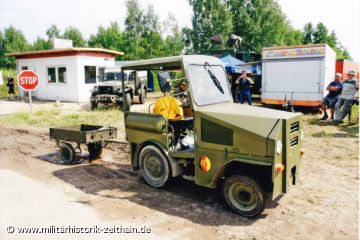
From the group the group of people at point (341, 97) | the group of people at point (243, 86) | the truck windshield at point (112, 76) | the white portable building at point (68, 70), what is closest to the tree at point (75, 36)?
the white portable building at point (68, 70)

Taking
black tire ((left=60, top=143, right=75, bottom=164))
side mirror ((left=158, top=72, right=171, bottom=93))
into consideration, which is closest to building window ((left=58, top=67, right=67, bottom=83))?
black tire ((left=60, top=143, right=75, bottom=164))

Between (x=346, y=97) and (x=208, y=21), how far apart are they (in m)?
28.3

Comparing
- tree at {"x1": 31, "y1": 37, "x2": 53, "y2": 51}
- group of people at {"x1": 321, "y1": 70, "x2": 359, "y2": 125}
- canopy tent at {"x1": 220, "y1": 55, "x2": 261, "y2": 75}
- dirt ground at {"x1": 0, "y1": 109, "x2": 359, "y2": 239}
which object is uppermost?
tree at {"x1": 31, "y1": 37, "x2": 53, "y2": 51}

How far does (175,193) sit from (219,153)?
1358 mm

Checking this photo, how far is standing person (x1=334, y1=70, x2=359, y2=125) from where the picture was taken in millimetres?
11034

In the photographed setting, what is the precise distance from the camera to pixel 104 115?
47.6 feet

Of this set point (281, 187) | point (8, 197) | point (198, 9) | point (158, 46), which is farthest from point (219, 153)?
point (158, 46)

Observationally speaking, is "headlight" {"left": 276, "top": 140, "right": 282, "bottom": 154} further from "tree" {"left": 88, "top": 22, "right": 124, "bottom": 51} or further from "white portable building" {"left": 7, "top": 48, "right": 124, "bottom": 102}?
"tree" {"left": 88, "top": 22, "right": 124, "bottom": 51}

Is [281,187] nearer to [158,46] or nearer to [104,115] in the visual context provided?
[104,115]

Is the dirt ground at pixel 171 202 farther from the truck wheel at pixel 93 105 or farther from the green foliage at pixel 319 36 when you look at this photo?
the green foliage at pixel 319 36

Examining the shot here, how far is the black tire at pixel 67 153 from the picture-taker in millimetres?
7773

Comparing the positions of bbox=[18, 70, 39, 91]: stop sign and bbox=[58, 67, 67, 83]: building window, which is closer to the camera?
bbox=[18, 70, 39, 91]: stop sign

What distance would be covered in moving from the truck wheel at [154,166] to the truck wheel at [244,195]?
4.22 feet

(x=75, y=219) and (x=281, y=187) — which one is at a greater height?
(x=281, y=187)
